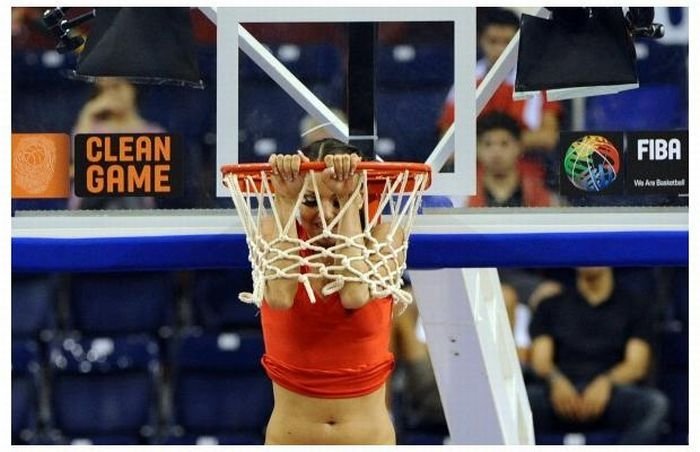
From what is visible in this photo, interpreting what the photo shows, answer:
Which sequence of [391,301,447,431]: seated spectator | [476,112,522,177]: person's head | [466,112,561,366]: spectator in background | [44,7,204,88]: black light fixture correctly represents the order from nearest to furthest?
[44,7,204,88]: black light fixture
[466,112,561,366]: spectator in background
[476,112,522,177]: person's head
[391,301,447,431]: seated spectator

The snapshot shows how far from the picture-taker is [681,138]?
2234mm

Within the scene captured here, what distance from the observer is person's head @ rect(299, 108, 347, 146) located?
203cm

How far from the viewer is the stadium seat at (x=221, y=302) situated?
3.03 m

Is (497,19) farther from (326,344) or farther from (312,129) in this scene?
(326,344)

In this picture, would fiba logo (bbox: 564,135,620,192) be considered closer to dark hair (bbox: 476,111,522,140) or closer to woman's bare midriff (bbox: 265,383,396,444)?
dark hair (bbox: 476,111,522,140)

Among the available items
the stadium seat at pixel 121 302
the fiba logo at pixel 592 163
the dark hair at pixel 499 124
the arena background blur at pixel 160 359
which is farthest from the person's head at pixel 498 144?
the stadium seat at pixel 121 302

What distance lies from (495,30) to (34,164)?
3.46 ft

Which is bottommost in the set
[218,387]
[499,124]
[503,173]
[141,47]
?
[218,387]

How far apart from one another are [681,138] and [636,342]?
0.92 metres

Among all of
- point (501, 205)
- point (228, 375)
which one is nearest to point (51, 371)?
point (228, 375)

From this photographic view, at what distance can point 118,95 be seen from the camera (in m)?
2.52

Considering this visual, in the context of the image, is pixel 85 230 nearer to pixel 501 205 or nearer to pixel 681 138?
pixel 501 205

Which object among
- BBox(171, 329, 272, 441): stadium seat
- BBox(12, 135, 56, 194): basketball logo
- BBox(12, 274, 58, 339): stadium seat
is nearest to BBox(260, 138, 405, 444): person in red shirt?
BBox(12, 135, 56, 194): basketball logo

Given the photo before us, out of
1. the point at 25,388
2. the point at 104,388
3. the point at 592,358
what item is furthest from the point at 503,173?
the point at 25,388
